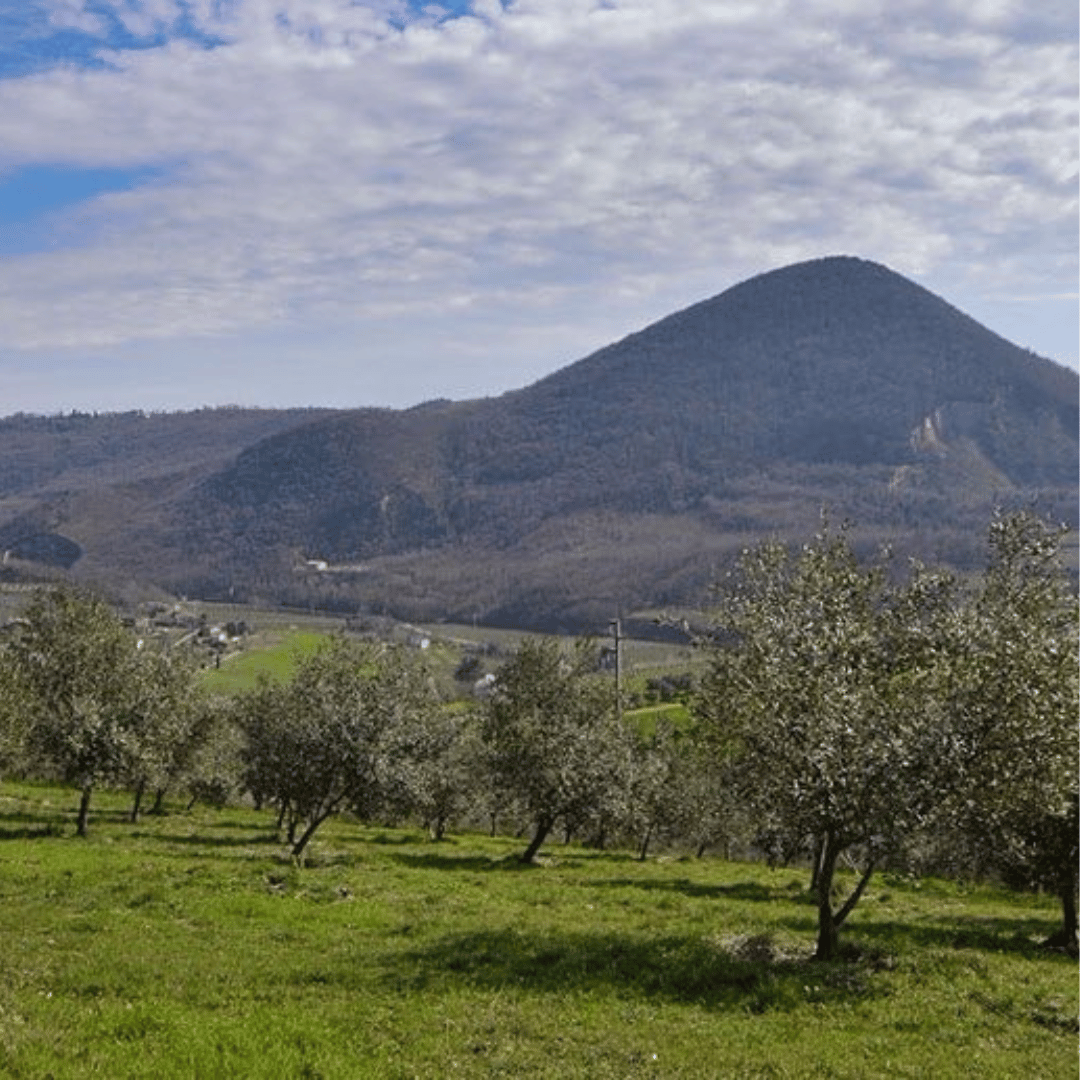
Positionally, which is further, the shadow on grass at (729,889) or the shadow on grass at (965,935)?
the shadow on grass at (729,889)

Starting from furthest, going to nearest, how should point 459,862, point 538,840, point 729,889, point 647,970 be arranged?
point 538,840 → point 459,862 → point 729,889 → point 647,970

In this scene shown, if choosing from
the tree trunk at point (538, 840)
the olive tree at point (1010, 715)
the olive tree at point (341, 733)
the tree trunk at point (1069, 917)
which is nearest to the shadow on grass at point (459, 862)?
the tree trunk at point (538, 840)

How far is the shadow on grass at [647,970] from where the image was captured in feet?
73.7

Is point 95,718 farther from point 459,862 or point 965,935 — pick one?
point 965,935

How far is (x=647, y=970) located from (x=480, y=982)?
11.8 ft

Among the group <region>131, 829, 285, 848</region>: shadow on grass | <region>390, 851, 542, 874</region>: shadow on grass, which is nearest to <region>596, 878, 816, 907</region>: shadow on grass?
<region>390, 851, 542, 874</region>: shadow on grass

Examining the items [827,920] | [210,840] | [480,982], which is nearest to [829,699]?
[827,920]

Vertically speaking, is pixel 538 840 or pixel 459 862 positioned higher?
pixel 538 840

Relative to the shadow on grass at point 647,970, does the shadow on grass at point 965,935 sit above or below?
below

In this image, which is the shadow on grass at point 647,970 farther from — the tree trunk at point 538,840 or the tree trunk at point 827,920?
the tree trunk at point 538,840

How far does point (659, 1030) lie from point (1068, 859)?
A: 17283 mm

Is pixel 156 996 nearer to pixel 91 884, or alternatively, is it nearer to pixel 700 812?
pixel 91 884

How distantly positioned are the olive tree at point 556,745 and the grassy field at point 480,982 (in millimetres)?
11546

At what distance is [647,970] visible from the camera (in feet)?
79.0
